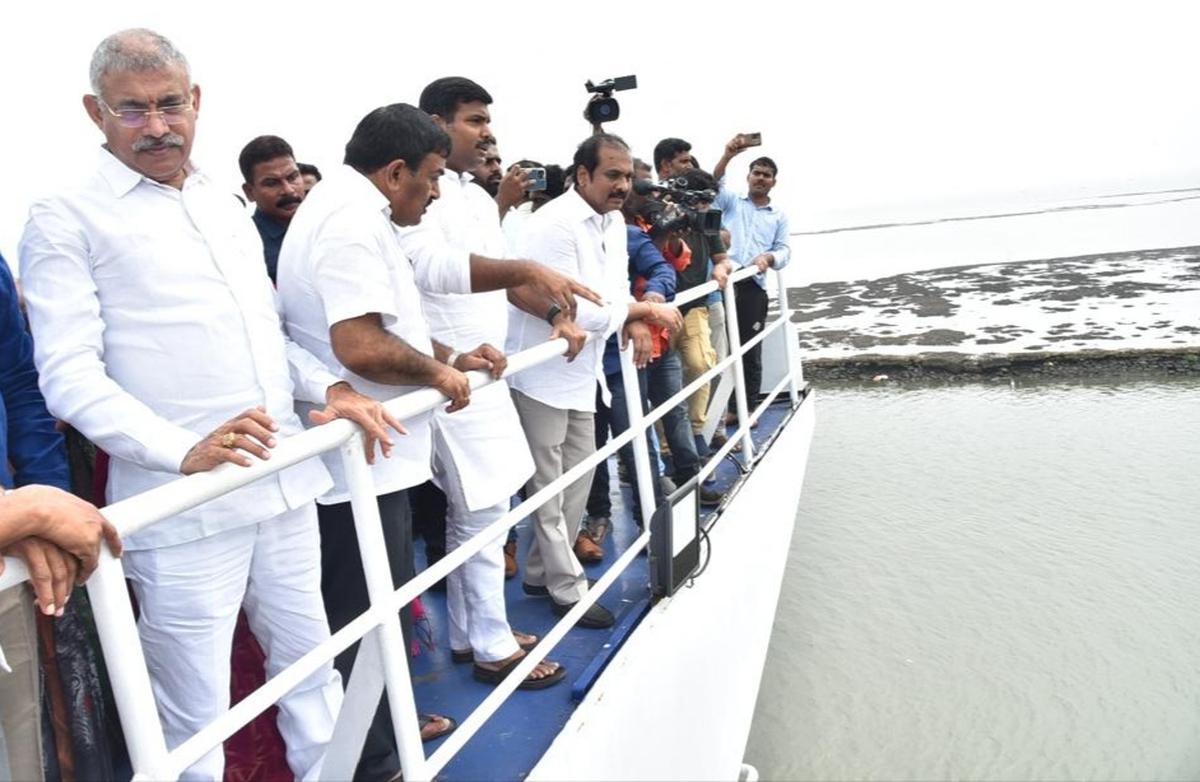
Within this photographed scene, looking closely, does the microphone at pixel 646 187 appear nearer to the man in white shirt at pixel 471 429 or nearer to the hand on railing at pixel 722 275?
the hand on railing at pixel 722 275

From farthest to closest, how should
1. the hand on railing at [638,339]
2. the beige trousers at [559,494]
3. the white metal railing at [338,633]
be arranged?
1. the hand on railing at [638,339]
2. the beige trousers at [559,494]
3. the white metal railing at [338,633]

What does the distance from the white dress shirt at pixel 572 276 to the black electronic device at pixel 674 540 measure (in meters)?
0.49

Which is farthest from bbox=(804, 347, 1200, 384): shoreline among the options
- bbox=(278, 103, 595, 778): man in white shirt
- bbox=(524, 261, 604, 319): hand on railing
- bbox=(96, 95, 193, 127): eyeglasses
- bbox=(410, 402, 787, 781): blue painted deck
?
bbox=(96, 95, 193, 127): eyeglasses

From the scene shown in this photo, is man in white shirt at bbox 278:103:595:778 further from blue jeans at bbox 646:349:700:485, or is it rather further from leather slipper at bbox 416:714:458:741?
blue jeans at bbox 646:349:700:485

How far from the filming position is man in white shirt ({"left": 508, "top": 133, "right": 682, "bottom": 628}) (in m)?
2.91

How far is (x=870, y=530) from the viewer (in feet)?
22.9

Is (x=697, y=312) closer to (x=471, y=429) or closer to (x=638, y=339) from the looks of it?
(x=638, y=339)

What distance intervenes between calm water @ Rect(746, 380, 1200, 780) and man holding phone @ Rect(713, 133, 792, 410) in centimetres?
161

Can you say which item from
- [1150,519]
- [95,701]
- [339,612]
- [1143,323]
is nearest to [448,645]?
[339,612]

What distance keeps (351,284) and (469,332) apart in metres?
0.64

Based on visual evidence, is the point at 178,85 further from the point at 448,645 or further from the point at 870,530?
the point at 870,530

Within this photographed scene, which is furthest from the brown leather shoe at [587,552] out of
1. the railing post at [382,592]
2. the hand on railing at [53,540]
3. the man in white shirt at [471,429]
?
the hand on railing at [53,540]

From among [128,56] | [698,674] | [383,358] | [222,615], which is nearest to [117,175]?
[128,56]

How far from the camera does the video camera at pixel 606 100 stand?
438cm
